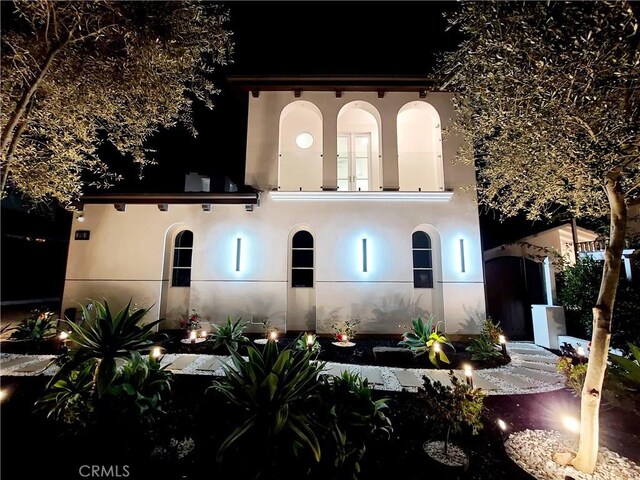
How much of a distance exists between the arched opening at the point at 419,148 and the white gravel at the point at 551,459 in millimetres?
7750

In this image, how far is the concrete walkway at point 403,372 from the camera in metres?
5.40

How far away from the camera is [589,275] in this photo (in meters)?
7.81

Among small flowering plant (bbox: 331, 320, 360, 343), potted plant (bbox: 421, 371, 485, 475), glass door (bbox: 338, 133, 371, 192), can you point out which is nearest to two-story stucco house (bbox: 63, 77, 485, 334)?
small flowering plant (bbox: 331, 320, 360, 343)

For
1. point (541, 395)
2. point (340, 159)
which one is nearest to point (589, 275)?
point (541, 395)

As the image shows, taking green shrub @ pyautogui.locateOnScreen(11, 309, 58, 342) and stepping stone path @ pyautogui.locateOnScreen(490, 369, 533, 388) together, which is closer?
stepping stone path @ pyautogui.locateOnScreen(490, 369, 533, 388)

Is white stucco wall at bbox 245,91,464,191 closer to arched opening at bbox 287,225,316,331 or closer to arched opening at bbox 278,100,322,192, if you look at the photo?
arched opening at bbox 278,100,322,192

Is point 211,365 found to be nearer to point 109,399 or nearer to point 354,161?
point 109,399

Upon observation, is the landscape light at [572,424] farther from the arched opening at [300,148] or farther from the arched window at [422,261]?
the arched opening at [300,148]

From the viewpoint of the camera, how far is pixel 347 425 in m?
3.04

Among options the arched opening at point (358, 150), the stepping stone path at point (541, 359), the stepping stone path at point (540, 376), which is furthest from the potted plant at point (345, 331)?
the arched opening at point (358, 150)

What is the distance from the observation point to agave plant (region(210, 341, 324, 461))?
273 centimetres

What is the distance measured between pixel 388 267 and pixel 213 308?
6.12 metres

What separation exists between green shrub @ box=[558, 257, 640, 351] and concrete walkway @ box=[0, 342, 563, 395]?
1589mm

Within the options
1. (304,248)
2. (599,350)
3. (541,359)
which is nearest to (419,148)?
(304,248)
